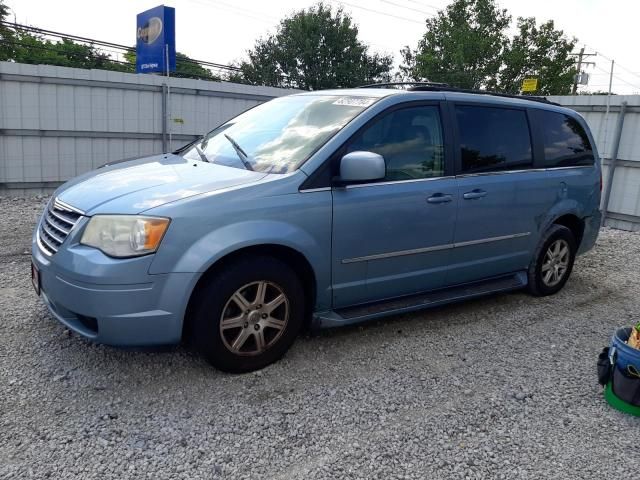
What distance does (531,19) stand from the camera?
32062mm

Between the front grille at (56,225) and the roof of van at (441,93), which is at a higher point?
the roof of van at (441,93)

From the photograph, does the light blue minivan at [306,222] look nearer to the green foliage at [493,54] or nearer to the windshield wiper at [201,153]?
the windshield wiper at [201,153]

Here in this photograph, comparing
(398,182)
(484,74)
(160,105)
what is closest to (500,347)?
(398,182)

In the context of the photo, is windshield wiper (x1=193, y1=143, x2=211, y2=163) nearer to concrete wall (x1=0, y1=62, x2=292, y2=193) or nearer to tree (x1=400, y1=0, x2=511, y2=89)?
concrete wall (x1=0, y1=62, x2=292, y2=193)

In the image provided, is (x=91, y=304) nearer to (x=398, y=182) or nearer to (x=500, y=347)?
(x=398, y=182)

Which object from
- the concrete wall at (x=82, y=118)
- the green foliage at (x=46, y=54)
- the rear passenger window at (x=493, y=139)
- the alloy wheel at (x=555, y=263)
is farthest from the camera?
the green foliage at (x=46, y=54)

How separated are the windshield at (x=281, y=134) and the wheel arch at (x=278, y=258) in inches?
20.1

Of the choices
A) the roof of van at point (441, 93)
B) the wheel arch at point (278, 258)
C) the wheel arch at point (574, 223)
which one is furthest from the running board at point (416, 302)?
the roof of van at point (441, 93)

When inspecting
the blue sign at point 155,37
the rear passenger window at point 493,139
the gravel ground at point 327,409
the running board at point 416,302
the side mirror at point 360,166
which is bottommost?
the gravel ground at point 327,409

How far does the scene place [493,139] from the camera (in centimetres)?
429

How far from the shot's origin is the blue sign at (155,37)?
14898 mm

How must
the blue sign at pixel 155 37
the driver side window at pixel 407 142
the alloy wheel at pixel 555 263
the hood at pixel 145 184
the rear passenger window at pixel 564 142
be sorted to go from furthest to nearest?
the blue sign at pixel 155 37
the alloy wheel at pixel 555 263
the rear passenger window at pixel 564 142
the driver side window at pixel 407 142
the hood at pixel 145 184

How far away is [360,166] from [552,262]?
8.65 ft

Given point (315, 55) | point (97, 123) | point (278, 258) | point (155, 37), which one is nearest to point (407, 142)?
point (278, 258)
